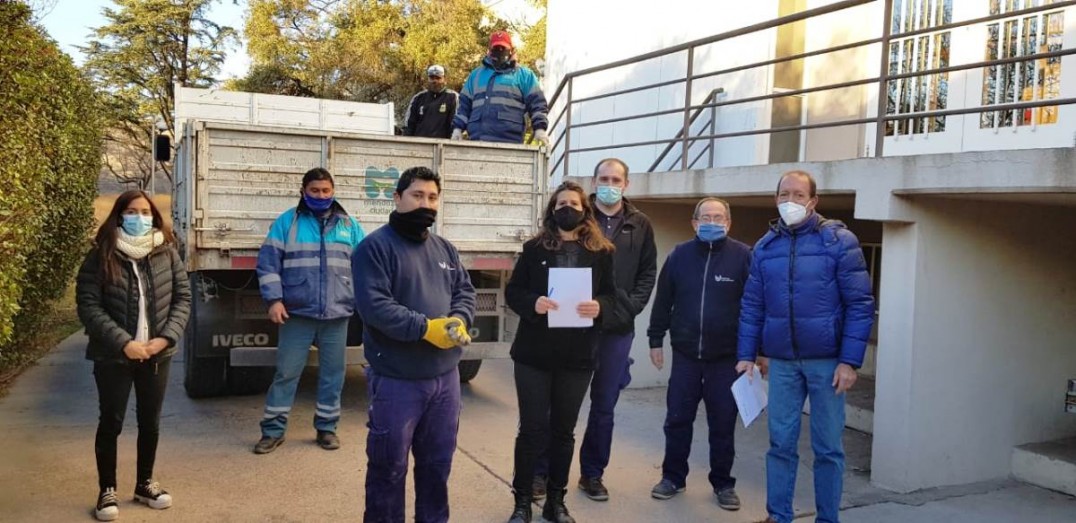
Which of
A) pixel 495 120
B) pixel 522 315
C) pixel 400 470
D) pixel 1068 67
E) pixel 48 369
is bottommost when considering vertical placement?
pixel 48 369

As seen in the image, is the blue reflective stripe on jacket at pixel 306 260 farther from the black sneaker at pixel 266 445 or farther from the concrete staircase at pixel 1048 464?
the concrete staircase at pixel 1048 464

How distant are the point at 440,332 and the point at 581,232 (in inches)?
44.4

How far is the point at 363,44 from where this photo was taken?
765 inches

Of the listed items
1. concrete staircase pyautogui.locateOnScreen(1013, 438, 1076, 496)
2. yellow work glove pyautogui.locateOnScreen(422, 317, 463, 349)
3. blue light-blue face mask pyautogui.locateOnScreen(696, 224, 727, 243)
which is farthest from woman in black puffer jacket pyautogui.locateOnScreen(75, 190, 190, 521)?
concrete staircase pyautogui.locateOnScreen(1013, 438, 1076, 496)

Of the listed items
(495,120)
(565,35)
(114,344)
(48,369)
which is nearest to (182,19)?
(565,35)

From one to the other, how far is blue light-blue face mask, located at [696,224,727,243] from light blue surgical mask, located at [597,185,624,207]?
0.52 m

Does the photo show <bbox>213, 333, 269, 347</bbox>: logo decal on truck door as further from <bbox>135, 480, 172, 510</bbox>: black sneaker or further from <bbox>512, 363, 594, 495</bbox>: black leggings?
<bbox>512, 363, 594, 495</bbox>: black leggings

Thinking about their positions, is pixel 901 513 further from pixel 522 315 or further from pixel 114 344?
pixel 114 344

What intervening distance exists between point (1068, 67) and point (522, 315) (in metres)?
5.29

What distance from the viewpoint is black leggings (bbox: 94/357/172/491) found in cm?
438

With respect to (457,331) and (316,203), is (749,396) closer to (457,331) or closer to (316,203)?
(457,331)

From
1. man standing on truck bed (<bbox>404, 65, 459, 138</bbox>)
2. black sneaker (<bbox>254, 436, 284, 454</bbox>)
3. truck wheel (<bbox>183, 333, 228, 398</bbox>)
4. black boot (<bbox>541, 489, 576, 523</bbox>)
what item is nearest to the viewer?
black boot (<bbox>541, 489, 576, 523</bbox>)

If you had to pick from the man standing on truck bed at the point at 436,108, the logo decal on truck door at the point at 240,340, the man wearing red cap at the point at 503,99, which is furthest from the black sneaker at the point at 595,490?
the man standing on truck bed at the point at 436,108

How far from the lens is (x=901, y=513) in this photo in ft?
16.4
